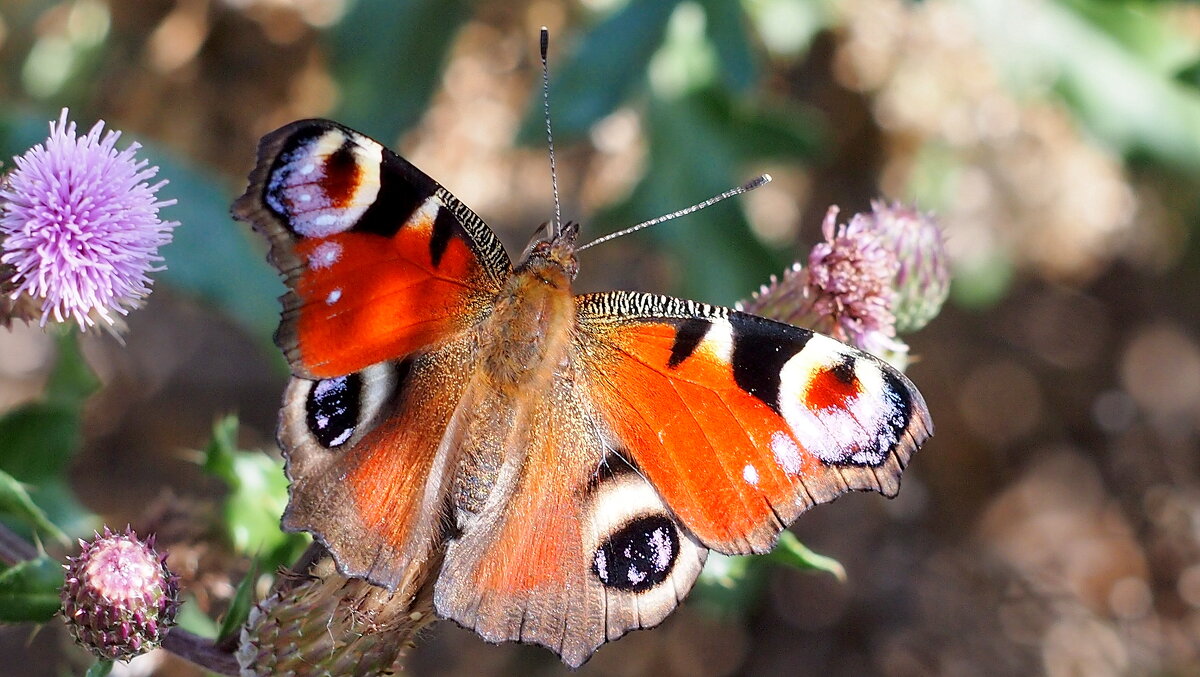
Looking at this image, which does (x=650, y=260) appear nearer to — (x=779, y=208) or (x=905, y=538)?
(x=779, y=208)

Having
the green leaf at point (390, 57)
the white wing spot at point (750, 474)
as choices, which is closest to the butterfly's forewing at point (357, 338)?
the white wing spot at point (750, 474)

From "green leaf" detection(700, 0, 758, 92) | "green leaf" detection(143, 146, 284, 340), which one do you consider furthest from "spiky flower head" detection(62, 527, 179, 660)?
"green leaf" detection(700, 0, 758, 92)

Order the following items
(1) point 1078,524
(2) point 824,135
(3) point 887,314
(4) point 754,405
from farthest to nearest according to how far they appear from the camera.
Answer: (1) point 1078,524, (2) point 824,135, (3) point 887,314, (4) point 754,405

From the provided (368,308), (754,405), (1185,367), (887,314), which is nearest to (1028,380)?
(1185,367)

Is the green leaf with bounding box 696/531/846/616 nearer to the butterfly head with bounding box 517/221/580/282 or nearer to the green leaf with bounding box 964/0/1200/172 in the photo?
the butterfly head with bounding box 517/221/580/282

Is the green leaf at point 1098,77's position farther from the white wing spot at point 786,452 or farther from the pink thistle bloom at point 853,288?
the white wing spot at point 786,452

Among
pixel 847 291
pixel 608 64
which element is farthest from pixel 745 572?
pixel 608 64
